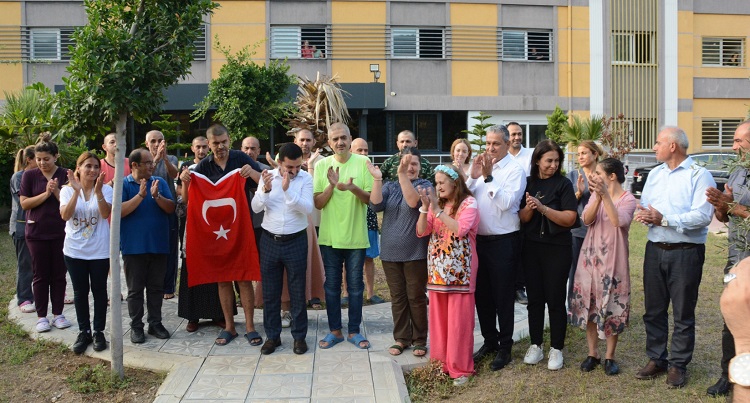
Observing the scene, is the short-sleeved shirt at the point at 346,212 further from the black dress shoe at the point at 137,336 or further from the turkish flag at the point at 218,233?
the black dress shoe at the point at 137,336

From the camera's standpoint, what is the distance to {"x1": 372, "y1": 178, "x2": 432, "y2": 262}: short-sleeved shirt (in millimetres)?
6375

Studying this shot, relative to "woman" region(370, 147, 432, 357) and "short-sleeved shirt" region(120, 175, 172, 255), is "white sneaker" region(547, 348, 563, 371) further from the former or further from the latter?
"short-sleeved shirt" region(120, 175, 172, 255)

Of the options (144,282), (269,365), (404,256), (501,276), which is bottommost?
(269,365)

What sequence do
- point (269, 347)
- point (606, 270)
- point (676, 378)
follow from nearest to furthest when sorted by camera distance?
point (676, 378) → point (606, 270) → point (269, 347)

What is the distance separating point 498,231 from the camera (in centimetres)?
612

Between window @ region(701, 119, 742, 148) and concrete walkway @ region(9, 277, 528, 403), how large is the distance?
24.9 meters

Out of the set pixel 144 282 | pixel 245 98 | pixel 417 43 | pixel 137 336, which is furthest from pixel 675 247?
pixel 417 43

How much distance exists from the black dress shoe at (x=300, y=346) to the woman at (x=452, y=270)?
1.26 m

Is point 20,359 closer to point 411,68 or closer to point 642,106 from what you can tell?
point 411,68

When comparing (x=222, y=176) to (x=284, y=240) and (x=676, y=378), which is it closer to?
(x=284, y=240)

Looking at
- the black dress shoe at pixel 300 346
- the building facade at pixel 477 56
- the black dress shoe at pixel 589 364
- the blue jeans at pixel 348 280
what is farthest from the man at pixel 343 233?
Answer: the building facade at pixel 477 56

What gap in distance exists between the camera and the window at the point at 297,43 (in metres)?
25.0

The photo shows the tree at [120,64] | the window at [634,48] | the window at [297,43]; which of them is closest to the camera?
the tree at [120,64]

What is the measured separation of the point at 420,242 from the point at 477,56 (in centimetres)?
2070
